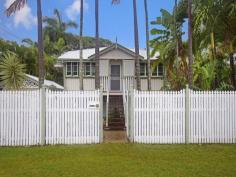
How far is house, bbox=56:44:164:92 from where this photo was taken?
85.0ft

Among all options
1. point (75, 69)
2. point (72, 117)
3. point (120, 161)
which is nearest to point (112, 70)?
point (75, 69)

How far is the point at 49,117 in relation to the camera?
13.3 meters

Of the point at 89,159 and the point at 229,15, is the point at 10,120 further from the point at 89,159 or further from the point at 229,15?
the point at 229,15

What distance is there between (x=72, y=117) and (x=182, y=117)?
4088 mm

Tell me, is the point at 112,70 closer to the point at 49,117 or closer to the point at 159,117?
the point at 159,117

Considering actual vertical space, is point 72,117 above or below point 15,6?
below

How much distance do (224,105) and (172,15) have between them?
39.6 ft

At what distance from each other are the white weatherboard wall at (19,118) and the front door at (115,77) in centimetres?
1349

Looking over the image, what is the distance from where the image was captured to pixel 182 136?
13.6 metres

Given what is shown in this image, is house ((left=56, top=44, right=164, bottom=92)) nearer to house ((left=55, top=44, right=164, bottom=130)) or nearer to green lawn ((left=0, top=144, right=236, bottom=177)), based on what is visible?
house ((left=55, top=44, right=164, bottom=130))

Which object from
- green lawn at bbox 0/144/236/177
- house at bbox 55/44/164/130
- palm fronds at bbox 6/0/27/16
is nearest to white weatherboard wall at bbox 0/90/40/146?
green lawn at bbox 0/144/236/177

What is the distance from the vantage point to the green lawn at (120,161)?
8.86 m

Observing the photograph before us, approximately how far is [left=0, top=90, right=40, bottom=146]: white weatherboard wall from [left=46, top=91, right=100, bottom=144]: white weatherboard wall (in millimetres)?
434

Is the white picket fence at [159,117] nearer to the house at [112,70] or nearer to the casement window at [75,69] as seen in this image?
the house at [112,70]
